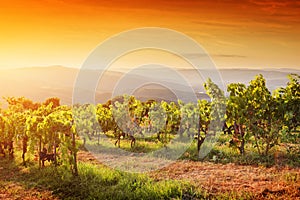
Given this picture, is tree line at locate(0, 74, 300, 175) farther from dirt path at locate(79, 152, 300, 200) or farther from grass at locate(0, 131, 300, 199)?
dirt path at locate(79, 152, 300, 200)

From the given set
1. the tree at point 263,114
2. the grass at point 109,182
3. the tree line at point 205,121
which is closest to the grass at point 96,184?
the grass at point 109,182

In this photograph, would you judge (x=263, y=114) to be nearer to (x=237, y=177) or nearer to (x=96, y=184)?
(x=237, y=177)

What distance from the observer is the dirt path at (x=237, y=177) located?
37.1ft

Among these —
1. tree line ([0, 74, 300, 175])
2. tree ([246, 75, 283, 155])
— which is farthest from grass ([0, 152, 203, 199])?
tree ([246, 75, 283, 155])

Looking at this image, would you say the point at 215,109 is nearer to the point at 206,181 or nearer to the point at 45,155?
the point at 206,181

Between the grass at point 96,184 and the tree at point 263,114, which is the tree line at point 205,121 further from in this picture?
the grass at point 96,184

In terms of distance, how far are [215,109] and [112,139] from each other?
9.84 meters

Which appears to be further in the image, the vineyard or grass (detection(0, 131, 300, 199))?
the vineyard

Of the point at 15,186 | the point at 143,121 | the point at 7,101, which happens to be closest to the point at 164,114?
the point at 143,121

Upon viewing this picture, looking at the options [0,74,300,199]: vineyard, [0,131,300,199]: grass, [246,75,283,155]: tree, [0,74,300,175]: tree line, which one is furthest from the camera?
[246,75,283,155]: tree

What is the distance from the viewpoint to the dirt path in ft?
37.1

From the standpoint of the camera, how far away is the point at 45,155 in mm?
15789

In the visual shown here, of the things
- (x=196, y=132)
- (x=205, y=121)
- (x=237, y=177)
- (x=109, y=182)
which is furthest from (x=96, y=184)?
(x=205, y=121)

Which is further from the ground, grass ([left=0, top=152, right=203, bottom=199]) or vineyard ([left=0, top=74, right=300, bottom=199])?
vineyard ([left=0, top=74, right=300, bottom=199])
